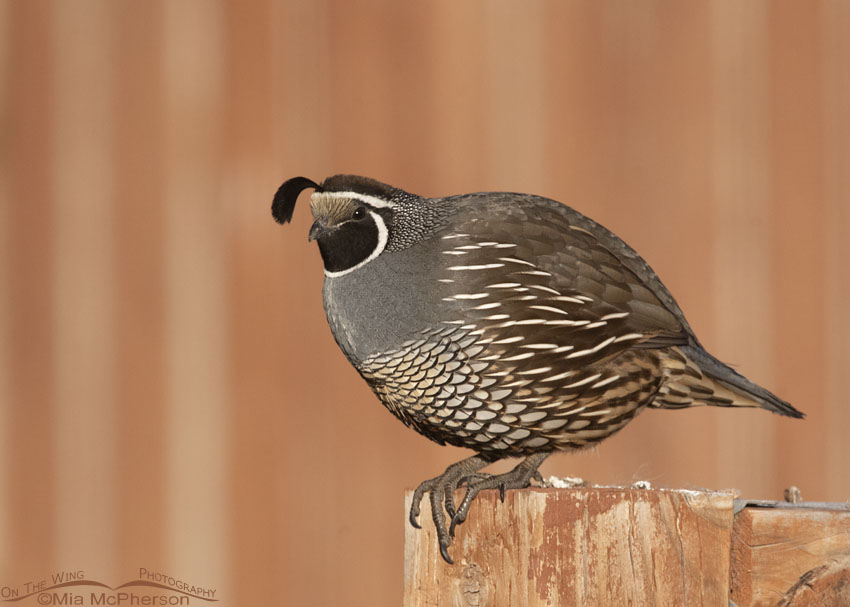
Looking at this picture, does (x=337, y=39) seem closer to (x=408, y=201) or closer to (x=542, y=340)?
(x=408, y=201)

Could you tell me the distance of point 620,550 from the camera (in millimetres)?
2041

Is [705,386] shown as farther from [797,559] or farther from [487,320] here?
[797,559]

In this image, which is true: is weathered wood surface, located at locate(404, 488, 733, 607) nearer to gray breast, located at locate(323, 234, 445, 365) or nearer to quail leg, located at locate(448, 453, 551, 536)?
quail leg, located at locate(448, 453, 551, 536)

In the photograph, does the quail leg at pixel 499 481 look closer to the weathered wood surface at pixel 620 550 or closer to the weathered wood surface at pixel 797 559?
the weathered wood surface at pixel 620 550

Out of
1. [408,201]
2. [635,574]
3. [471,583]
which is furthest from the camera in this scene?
[408,201]

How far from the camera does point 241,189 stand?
3.93m

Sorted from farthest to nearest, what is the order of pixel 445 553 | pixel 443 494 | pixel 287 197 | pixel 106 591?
pixel 106 591
pixel 287 197
pixel 443 494
pixel 445 553

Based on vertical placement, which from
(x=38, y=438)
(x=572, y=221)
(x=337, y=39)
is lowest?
(x=38, y=438)

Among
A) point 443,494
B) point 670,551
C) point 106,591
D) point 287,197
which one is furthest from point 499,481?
point 106,591

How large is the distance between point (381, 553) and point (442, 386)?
1.53 metres

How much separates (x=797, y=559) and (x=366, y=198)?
131 cm

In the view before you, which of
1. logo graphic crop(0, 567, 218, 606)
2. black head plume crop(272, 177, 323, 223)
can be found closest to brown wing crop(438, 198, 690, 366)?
black head plume crop(272, 177, 323, 223)

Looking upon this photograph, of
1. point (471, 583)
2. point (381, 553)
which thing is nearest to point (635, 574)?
point (471, 583)

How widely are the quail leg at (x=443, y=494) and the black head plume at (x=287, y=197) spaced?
2.49 feet
